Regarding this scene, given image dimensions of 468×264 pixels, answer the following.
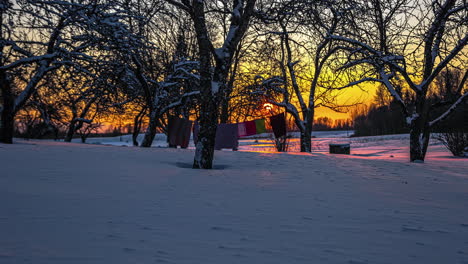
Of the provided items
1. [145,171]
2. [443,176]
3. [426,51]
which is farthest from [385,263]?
[426,51]

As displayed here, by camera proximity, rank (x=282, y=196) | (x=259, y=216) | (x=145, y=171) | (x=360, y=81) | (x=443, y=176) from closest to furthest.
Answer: (x=259, y=216), (x=282, y=196), (x=145, y=171), (x=443, y=176), (x=360, y=81)

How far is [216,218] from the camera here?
3.26 metres

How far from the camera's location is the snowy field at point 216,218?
7.72 feet

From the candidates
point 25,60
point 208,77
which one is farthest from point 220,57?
point 25,60

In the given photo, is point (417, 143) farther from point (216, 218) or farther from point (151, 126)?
point (151, 126)

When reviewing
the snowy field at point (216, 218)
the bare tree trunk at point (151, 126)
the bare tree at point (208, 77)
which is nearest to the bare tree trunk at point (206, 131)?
the bare tree at point (208, 77)

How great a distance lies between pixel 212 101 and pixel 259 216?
410 cm

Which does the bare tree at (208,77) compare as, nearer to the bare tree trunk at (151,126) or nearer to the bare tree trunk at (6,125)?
the bare tree trunk at (6,125)

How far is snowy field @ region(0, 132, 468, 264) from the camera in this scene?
2354 mm

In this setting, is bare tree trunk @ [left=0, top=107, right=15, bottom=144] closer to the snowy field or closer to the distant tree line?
the distant tree line

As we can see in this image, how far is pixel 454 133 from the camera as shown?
16.2 meters

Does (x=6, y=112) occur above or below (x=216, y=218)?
above

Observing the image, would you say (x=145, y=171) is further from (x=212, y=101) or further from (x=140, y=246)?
(x=140, y=246)

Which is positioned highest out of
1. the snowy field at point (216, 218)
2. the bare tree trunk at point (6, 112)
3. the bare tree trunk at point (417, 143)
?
the bare tree trunk at point (6, 112)
